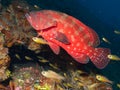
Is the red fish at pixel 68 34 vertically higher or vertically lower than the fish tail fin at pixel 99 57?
higher

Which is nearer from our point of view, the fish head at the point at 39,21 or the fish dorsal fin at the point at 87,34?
the fish head at the point at 39,21

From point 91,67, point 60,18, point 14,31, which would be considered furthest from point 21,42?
point 91,67

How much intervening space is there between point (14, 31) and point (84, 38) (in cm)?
231

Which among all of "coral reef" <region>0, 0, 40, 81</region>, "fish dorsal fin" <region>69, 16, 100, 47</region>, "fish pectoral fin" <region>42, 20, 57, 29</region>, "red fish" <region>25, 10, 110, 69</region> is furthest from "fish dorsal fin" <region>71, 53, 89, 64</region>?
"coral reef" <region>0, 0, 40, 81</region>

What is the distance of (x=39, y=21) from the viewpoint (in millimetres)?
6664

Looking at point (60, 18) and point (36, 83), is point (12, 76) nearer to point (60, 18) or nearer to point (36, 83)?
point (36, 83)

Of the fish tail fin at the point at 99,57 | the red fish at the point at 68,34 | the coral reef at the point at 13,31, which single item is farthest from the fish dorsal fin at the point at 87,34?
the coral reef at the point at 13,31

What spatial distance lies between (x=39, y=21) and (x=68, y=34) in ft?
2.91

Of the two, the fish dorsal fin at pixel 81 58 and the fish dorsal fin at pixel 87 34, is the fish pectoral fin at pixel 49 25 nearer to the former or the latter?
the fish dorsal fin at pixel 87 34

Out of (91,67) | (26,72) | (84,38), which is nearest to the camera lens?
(84,38)

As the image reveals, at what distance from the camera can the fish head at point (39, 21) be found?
6641mm

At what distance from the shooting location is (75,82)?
8.92m

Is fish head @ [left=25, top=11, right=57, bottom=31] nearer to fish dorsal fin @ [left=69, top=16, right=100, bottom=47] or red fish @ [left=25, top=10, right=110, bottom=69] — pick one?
red fish @ [left=25, top=10, right=110, bottom=69]

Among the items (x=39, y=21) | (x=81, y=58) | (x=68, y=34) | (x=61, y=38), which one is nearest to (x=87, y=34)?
(x=68, y=34)
